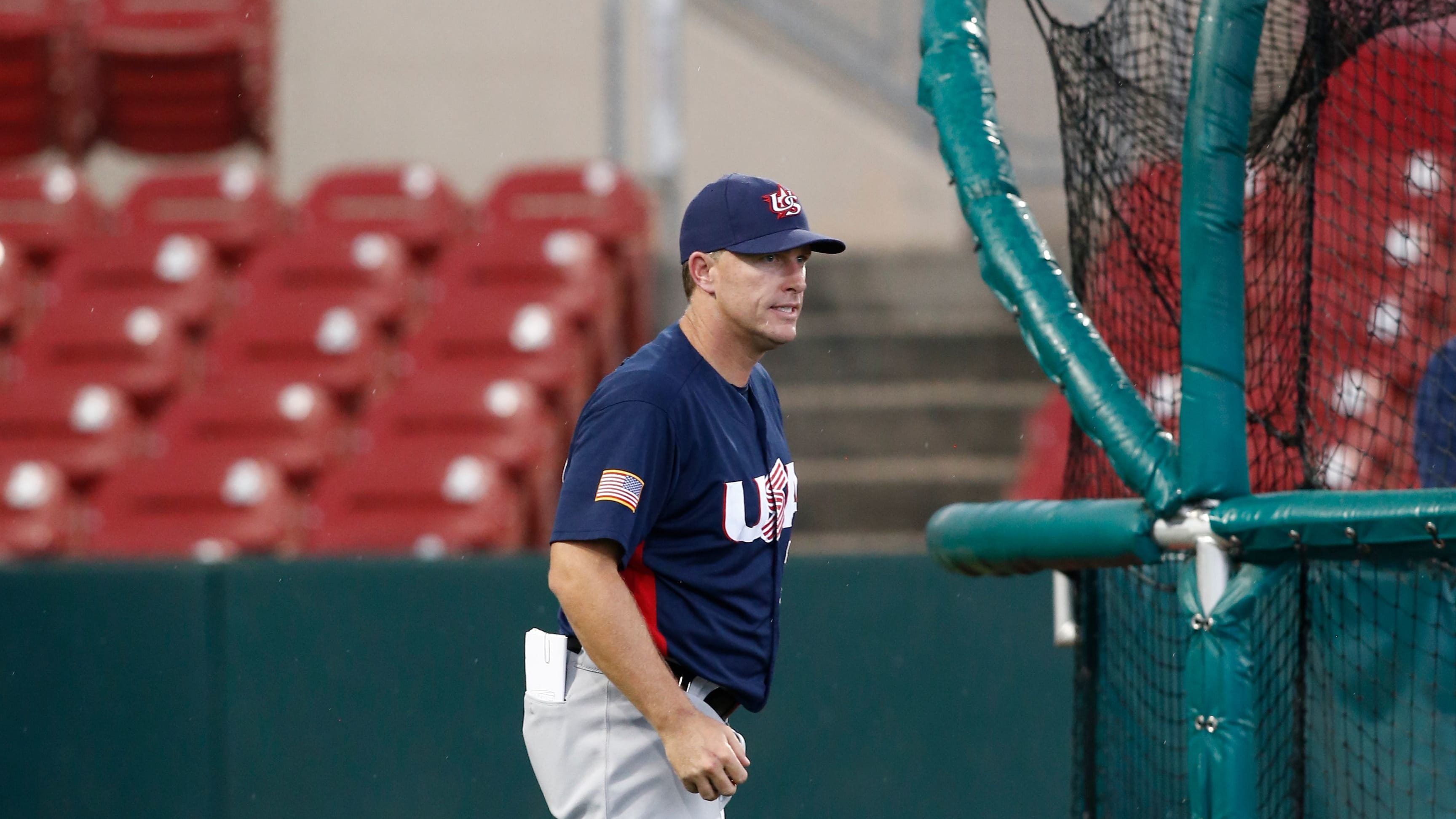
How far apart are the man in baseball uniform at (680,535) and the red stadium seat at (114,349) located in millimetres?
5605

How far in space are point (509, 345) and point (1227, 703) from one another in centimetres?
533

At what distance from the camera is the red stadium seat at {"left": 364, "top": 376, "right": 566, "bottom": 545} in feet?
23.2

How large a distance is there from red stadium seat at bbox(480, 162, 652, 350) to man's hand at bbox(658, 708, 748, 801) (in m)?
5.26

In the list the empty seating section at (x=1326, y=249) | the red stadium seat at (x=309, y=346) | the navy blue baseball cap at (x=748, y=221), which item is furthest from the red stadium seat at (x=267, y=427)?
the navy blue baseball cap at (x=748, y=221)

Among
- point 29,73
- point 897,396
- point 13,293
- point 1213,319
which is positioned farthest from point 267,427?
point 1213,319

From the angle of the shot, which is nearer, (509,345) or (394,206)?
(509,345)

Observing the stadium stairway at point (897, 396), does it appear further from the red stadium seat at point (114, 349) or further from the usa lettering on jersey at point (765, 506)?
the usa lettering on jersey at point (765, 506)

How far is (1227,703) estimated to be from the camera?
101 inches

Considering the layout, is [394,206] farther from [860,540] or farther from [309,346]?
[860,540]

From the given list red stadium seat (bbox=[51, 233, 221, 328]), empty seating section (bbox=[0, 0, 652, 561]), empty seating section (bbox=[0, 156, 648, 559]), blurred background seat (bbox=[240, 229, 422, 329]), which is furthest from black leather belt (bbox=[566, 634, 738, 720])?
red stadium seat (bbox=[51, 233, 221, 328])

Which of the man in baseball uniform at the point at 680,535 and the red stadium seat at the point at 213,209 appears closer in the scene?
the man in baseball uniform at the point at 680,535

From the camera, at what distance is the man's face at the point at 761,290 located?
9.36 feet

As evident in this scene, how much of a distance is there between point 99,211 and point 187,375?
1.53 meters

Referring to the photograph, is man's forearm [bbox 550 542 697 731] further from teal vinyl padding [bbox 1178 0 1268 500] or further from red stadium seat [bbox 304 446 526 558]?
red stadium seat [bbox 304 446 526 558]
